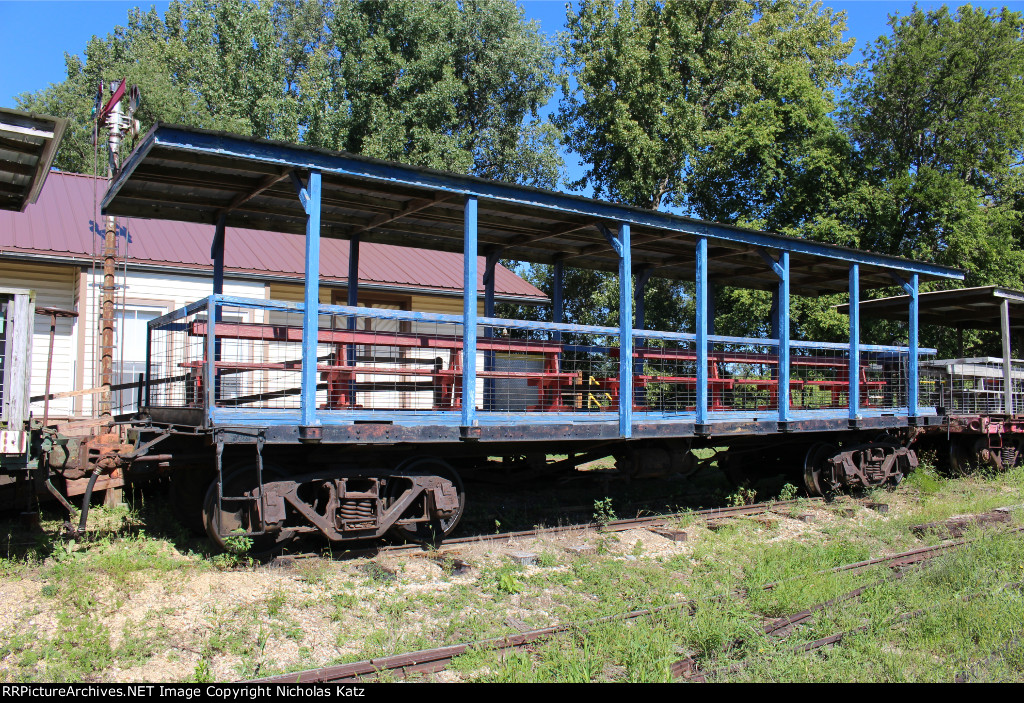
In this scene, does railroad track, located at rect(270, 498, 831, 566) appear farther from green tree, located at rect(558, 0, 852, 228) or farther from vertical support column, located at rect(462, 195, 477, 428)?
green tree, located at rect(558, 0, 852, 228)

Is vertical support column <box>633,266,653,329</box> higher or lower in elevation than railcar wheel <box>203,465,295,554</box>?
higher

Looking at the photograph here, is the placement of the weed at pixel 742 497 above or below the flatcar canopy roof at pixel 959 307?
below

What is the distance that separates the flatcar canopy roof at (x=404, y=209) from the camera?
21.7ft

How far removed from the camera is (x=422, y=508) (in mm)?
7340

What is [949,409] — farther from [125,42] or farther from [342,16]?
[125,42]

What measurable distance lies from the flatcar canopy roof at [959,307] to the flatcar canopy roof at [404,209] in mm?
1400

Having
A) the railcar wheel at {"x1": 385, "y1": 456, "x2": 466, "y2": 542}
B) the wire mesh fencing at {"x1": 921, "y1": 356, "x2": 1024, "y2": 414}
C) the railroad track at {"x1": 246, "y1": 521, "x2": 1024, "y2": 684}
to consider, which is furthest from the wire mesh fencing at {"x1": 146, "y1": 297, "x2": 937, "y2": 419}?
the railroad track at {"x1": 246, "y1": 521, "x2": 1024, "y2": 684}

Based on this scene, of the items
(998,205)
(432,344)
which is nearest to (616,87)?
(998,205)

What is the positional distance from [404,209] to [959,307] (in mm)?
11212

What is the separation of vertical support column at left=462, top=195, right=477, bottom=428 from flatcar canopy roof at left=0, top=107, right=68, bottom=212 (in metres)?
3.52

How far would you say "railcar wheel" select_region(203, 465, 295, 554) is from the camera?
20.7 ft

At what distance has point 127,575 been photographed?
19.3 ft

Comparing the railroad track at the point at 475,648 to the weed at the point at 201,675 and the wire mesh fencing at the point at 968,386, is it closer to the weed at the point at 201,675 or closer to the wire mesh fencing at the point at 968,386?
the weed at the point at 201,675

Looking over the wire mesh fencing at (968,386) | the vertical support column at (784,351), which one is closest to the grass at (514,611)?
the vertical support column at (784,351)
